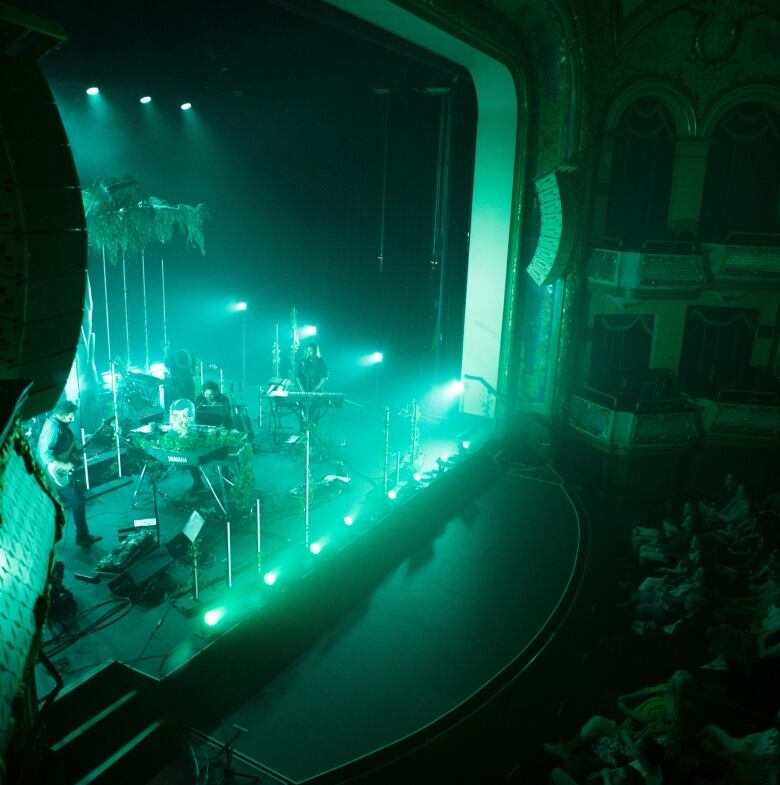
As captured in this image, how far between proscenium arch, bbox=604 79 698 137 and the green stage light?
12323mm

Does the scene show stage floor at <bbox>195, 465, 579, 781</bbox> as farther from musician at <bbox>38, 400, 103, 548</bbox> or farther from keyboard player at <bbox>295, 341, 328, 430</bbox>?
keyboard player at <bbox>295, 341, 328, 430</bbox>

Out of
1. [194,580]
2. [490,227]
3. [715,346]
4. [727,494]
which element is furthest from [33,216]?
[715,346]

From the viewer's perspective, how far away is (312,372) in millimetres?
12602

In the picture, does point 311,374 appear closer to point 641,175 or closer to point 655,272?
point 655,272

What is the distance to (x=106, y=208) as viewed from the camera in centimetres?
1303

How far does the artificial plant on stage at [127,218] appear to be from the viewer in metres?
12.8

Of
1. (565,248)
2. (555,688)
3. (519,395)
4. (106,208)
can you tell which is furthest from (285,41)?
(555,688)

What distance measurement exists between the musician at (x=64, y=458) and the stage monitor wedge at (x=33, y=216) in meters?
6.34

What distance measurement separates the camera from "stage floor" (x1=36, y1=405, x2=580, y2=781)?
6117 mm

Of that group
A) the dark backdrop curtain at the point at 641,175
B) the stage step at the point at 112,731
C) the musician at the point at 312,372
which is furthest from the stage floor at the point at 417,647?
the dark backdrop curtain at the point at 641,175

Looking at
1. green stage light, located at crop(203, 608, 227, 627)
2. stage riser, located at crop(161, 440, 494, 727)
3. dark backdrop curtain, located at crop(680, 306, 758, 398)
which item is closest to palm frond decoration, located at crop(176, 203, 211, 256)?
stage riser, located at crop(161, 440, 494, 727)

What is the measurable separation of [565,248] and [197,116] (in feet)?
32.0

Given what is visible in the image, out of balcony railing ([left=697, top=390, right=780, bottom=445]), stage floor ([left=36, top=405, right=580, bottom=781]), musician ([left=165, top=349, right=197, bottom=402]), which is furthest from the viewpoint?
balcony railing ([left=697, top=390, right=780, bottom=445])

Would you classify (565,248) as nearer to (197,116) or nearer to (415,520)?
(415,520)
